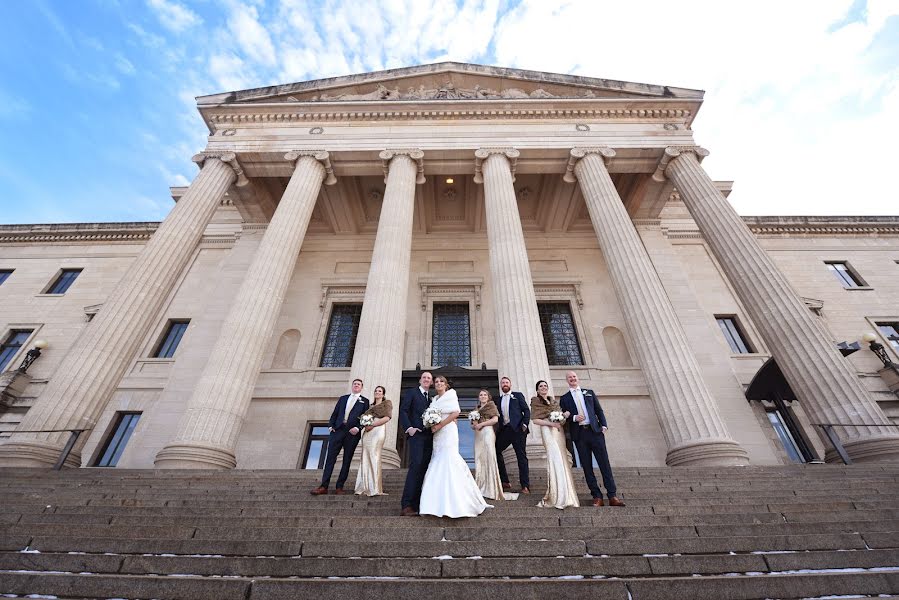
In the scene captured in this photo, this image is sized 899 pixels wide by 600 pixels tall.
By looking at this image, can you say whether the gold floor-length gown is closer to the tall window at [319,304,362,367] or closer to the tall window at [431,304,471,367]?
the tall window at [431,304,471,367]

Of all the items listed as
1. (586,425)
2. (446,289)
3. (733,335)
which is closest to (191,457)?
(586,425)

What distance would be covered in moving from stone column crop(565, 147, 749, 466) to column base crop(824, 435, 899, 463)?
242 centimetres

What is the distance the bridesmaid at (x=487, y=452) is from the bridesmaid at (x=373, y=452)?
1.47 metres

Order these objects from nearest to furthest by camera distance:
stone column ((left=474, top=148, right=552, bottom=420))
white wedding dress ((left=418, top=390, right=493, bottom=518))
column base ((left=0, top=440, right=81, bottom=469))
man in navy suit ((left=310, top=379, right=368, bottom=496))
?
1. white wedding dress ((left=418, top=390, right=493, bottom=518))
2. man in navy suit ((left=310, top=379, right=368, bottom=496))
3. column base ((left=0, top=440, right=81, bottom=469))
4. stone column ((left=474, top=148, right=552, bottom=420))

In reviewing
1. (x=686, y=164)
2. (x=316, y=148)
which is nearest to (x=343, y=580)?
(x=316, y=148)

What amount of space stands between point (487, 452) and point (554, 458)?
111cm

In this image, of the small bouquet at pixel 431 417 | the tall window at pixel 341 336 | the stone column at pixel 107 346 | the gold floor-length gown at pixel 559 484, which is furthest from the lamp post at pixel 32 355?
the gold floor-length gown at pixel 559 484

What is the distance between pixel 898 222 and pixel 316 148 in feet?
95.9

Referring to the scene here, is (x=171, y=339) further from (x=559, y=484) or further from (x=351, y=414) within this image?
(x=559, y=484)

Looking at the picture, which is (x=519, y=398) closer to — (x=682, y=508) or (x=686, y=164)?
(x=682, y=508)

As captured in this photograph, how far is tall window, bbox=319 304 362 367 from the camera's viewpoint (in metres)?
17.6

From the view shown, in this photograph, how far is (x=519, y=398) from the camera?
7.12 m

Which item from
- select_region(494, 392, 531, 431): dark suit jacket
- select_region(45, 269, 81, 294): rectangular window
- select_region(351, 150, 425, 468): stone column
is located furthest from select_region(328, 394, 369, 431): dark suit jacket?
select_region(45, 269, 81, 294): rectangular window

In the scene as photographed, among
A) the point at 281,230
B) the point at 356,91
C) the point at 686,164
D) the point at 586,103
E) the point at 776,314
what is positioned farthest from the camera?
the point at 356,91
